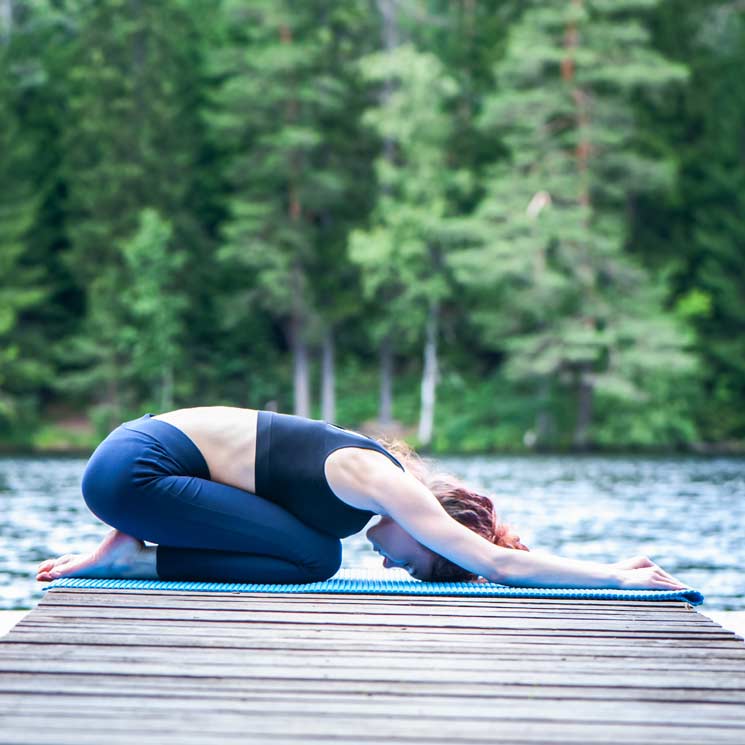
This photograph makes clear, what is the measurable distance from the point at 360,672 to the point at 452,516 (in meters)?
1.02

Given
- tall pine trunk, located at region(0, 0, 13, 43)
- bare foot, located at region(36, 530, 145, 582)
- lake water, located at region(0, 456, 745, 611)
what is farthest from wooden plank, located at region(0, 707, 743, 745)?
tall pine trunk, located at region(0, 0, 13, 43)

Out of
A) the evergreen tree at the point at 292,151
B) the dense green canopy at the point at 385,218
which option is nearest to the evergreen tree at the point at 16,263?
the dense green canopy at the point at 385,218

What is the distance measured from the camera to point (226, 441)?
3600mm

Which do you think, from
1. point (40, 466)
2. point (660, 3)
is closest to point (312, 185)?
point (660, 3)

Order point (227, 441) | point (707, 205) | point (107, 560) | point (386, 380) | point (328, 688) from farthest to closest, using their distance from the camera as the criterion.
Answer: point (707, 205), point (386, 380), point (107, 560), point (227, 441), point (328, 688)

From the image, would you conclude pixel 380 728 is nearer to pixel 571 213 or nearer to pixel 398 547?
pixel 398 547

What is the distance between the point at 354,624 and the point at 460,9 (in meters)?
30.4

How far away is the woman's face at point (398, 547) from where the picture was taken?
3555mm

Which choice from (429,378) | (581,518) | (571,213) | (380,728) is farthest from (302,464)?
(429,378)

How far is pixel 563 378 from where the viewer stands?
2711 centimetres

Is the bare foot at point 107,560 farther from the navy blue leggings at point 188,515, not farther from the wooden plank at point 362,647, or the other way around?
the wooden plank at point 362,647

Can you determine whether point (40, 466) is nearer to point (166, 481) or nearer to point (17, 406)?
point (17, 406)

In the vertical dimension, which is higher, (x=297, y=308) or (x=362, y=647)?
(x=362, y=647)

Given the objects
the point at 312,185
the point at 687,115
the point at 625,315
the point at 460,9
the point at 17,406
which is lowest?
the point at 17,406
